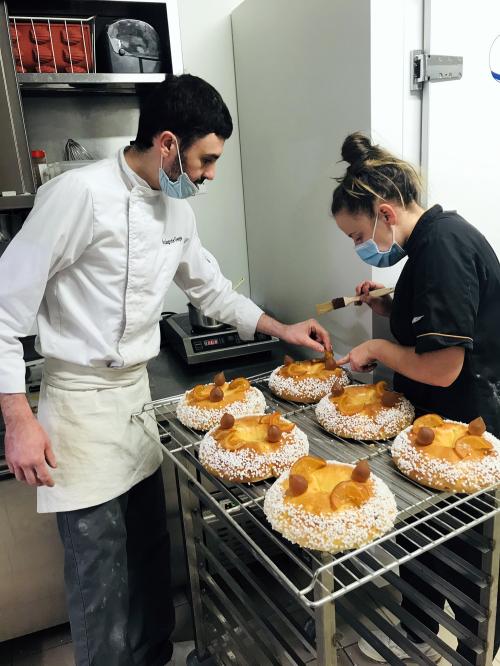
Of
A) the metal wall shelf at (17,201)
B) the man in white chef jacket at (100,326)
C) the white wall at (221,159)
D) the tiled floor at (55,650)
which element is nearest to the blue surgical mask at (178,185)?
the man in white chef jacket at (100,326)

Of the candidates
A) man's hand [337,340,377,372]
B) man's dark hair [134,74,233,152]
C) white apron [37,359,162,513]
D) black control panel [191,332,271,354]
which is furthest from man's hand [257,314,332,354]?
man's dark hair [134,74,233,152]

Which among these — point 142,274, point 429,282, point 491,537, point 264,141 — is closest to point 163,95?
point 142,274

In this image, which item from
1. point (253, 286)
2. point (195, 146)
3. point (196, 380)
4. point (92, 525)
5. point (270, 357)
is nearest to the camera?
point (195, 146)

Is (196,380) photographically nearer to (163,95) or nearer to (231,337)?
(231,337)

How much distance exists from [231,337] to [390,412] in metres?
0.80

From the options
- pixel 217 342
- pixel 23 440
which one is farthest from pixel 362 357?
pixel 23 440

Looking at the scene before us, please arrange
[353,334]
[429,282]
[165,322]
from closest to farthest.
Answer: [429,282], [353,334], [165,322]

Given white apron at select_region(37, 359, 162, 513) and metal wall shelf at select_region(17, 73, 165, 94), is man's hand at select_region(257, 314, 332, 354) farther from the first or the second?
metal wall shelf at select_region(17, 73, 165, 94)

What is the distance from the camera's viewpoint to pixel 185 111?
3.85 feet

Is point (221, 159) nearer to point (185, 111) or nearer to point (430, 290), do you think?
point (185, 111)

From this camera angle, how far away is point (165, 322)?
217 cm

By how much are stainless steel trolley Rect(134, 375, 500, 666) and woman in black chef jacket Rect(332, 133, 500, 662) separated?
0.12 metres

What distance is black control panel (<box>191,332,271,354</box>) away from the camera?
6.14 feet

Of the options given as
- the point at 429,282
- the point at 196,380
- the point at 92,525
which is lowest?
the point at 92,525
